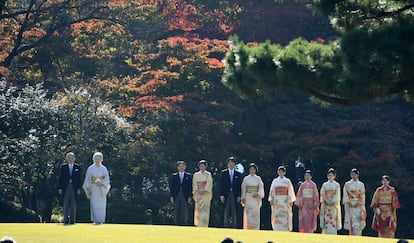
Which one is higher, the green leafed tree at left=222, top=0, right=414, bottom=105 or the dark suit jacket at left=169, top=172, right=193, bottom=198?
the green leafed tree at left=222, top=0, right=414, bottom=105

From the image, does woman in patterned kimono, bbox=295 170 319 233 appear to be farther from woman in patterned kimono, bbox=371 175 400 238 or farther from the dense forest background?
the dense forest background

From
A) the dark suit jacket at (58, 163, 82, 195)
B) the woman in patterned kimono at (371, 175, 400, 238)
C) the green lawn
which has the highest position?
the dark suit jacket at (58, 163, 82, 195)

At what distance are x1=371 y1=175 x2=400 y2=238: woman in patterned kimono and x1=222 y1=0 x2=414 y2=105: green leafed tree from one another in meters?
10.3

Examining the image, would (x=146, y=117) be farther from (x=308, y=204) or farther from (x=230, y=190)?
(x=308, y=204)

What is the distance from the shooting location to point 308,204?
24.6m

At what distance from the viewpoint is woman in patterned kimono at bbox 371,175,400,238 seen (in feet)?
77.5

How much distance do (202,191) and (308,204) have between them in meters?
2.58

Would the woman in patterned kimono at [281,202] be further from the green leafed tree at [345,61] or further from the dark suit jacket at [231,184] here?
the green leafed tree at [345,61]

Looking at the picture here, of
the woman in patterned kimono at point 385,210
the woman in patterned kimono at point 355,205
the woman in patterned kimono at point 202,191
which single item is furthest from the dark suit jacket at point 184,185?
the woman in patterned kimono at point 385,210

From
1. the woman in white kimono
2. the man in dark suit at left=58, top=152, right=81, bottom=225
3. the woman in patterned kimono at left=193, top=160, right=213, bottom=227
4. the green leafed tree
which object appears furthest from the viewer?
the woman in patterned kimono at left=193, top=160, right=213, bottom=227

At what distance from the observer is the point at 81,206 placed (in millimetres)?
30062

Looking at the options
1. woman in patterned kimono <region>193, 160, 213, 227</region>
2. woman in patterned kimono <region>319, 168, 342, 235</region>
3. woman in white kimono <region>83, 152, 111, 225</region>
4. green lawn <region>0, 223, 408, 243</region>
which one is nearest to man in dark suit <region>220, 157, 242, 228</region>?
woman in patterned kimono <region>193, 160, 213, 227</region>

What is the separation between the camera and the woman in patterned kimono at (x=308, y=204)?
24.5 meters

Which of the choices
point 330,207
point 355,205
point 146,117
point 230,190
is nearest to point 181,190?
point 230,190
